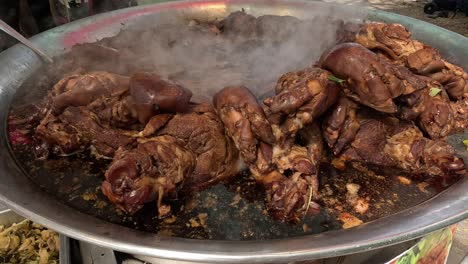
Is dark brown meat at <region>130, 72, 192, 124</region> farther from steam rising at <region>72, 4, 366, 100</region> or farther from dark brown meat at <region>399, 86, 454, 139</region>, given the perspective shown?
dark brown meat at <region>399, 86, 454, 139</region>

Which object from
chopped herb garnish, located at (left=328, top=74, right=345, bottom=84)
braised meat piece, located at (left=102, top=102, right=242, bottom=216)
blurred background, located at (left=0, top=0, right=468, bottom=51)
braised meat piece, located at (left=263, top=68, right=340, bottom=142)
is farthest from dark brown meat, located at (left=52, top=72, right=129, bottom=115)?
blurred background, located at (left=0, top=0, right=468, bottom=51)

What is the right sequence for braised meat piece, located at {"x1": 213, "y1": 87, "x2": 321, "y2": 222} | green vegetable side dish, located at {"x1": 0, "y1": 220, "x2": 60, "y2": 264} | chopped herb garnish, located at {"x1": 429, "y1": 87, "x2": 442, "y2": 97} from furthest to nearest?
green vegetable side dish, located at {"x1": 0, "y1": 220, "x2": 60, "y2": 264}, chopped herb garnish, located at {"x1": 429, "y1": 87, "x2": 442, "y2": 97}, braised meat piece, located at {"x1": 213, "y1": 87, "x2": 321, "y2": 222}

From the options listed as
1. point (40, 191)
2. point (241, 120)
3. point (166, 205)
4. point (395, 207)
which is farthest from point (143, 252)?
point (395, 207)

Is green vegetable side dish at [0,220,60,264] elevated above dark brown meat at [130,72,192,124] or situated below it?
below

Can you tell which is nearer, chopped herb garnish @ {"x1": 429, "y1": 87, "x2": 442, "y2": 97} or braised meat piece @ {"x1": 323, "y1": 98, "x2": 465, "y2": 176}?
braised meat piece @ {"x1": 323, "y1": 98, "x2": 465, "y2": 176}

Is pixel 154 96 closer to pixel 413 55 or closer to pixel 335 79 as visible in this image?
pixel 335 79

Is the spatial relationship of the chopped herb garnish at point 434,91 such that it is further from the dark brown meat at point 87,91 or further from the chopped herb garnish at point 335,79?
the dark brown meat at point 87,91

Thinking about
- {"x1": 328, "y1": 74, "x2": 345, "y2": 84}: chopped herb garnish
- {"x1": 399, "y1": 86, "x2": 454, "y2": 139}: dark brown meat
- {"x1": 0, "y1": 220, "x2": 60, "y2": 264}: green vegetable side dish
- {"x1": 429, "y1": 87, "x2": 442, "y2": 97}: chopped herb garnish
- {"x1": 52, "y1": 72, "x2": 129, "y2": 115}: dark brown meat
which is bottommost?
{"x1": 0, "y1": 220, "x2": 60, "y2": 264}: green vegetable side dish

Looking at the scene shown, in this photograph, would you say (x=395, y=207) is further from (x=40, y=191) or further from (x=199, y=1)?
(x=199, y=1)
